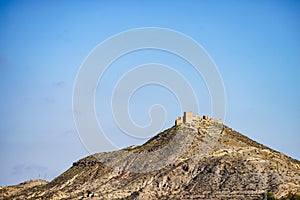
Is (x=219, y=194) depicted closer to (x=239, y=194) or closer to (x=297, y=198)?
(x=239, y=194)

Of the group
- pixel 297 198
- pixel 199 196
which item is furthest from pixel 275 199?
pixel 199 196

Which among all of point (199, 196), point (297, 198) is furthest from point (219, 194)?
point (297, 198)

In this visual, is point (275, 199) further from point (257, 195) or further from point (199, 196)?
point (199, 196)

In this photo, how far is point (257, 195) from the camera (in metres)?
195

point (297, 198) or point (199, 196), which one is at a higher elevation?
point (199, 196)

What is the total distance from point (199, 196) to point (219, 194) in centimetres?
462

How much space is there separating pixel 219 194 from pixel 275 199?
15.3 meters

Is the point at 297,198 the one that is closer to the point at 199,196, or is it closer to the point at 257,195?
the point at 257,195

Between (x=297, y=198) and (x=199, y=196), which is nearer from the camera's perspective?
(x=297, y=198)

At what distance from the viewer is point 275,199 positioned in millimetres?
189000

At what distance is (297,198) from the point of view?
18712cm

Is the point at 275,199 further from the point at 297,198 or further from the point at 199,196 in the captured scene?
the point at 199,196

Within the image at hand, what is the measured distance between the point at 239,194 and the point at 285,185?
11102 millimetres

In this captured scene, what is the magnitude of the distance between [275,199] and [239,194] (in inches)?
418
